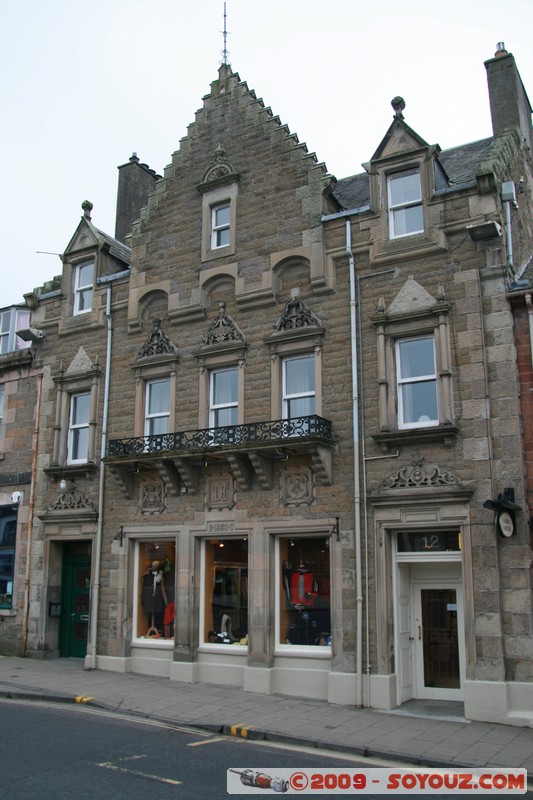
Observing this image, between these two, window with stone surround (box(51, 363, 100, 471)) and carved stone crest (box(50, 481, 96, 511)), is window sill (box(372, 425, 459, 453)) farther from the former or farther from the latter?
window with stone surround (box(51, 363, 100, 471))

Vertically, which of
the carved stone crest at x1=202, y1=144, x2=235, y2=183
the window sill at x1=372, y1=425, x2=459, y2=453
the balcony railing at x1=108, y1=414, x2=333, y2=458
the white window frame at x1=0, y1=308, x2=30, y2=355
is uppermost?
the carved stone crest at x1=202, y1=144, x2=235, y2=183

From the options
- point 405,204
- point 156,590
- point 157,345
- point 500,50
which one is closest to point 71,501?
point 156,590

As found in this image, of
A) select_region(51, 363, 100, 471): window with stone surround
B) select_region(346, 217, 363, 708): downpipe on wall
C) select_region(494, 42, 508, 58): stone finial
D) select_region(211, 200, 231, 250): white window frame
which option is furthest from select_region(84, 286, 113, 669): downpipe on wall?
select_region(494, 42, 508, 58): stone finial

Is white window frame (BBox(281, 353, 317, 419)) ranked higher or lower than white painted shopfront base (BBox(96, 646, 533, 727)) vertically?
higher

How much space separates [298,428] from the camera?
48.8ft

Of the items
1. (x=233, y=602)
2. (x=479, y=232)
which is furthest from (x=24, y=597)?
(x=479, y=232)

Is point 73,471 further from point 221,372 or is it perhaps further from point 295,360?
point 295,360

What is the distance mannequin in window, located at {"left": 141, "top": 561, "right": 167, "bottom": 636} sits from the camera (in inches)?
674

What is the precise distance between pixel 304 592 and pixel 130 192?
45.9ft

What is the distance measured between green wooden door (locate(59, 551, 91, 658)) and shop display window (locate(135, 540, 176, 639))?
2.08 metres

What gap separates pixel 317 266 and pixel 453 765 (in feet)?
32.6

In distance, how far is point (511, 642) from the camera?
500 inches

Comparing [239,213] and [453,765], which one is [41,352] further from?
[453,765]

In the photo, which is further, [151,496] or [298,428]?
[151,496]
